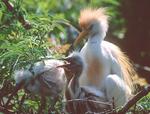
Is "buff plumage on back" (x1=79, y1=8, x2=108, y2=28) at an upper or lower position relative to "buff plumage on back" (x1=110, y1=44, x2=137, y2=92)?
upper

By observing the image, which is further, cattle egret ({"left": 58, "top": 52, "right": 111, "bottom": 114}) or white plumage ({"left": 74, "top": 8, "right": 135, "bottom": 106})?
white plumage ({"left": 74, "top": 8, "right": 135, "bottom": 106})

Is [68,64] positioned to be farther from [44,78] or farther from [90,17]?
[90,17]

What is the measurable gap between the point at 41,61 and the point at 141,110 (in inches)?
22.2

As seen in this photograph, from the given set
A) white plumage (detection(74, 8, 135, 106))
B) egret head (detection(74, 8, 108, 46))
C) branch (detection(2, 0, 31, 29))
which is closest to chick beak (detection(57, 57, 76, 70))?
branch (detection(2, 0, 31, 29))

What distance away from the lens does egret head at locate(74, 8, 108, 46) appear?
16.6ft

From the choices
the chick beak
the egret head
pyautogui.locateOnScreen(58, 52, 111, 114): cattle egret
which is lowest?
pyautogui.locateOnScreen(58, 52, 111, 114): cattle egret

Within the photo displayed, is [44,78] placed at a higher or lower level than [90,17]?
lower

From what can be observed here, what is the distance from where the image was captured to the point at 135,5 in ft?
32.6

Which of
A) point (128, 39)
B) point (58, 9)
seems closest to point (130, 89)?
point (58, 9)

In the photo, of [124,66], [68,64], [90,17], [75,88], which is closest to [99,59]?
[124,66]

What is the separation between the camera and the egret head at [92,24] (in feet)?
16.6

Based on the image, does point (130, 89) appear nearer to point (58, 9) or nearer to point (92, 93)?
point (92, 93)

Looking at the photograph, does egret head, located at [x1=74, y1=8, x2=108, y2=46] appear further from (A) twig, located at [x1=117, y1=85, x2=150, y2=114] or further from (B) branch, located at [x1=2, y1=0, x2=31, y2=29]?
(A) twig, located at [x1=117, y1=85, x2=150, y2=114]

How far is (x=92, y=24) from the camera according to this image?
510 cm
